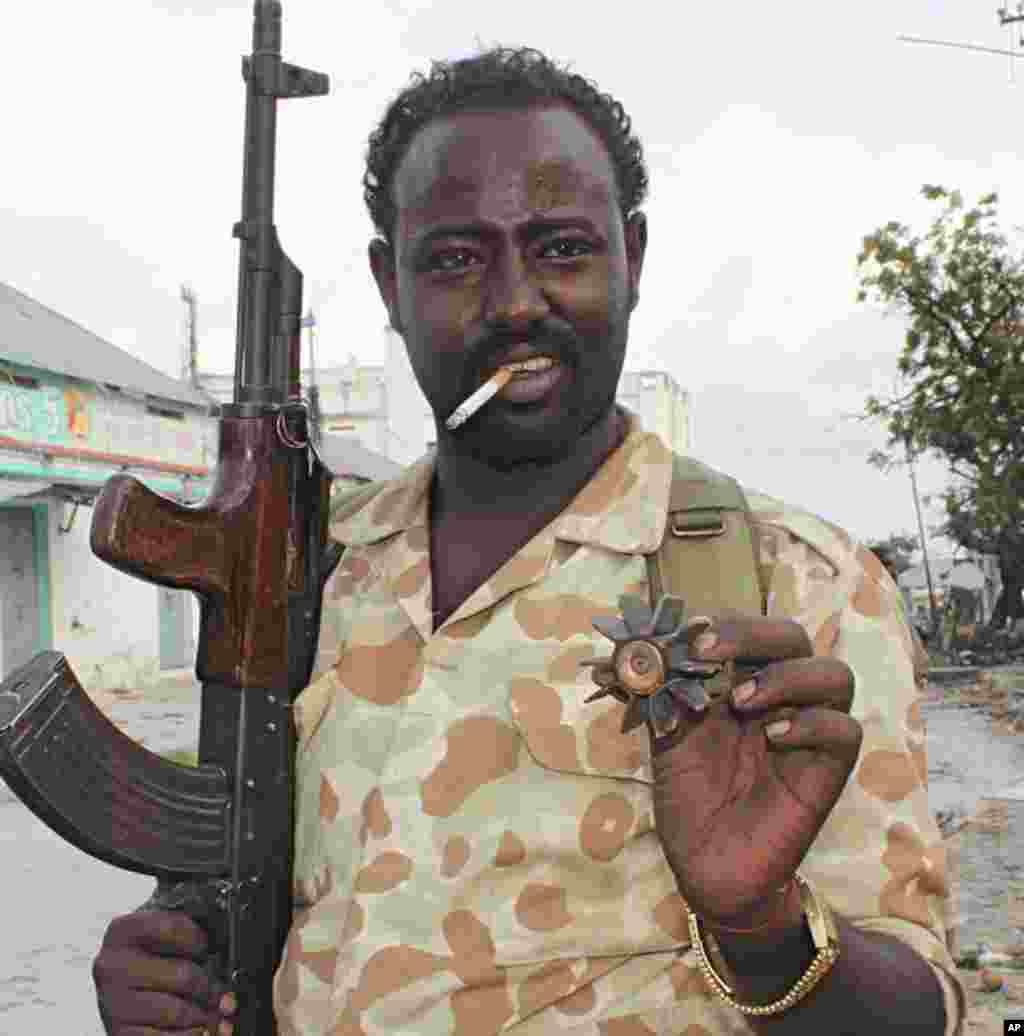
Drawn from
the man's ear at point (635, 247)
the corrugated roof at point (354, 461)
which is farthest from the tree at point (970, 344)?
the man's ear at point (635, 247)

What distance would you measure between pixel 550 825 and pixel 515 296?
2.08 ft

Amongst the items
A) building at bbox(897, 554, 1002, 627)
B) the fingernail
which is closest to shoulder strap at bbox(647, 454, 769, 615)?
the fingernail

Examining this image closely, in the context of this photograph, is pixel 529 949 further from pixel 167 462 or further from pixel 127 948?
pixel 167 462

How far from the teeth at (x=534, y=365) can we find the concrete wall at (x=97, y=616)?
46.8 ft

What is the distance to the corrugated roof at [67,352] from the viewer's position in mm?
14000

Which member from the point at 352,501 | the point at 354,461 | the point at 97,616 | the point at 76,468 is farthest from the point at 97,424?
the point at 352,501

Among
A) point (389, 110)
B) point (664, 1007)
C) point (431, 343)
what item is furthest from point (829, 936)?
point (389, 110)

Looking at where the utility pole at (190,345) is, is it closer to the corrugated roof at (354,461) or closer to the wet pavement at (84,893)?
the corrugated roof at (354,461)

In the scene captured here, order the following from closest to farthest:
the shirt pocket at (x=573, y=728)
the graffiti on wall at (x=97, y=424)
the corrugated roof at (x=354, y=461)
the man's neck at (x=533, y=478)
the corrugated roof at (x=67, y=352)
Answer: the shirt pocket at (x=573, y=728), the man's neck at (x=533, y=478), the graffiti on wall at (x=97, y=424), the corrugated roof at (x=67, y=352), the corrugated roof at (x=354, y=461)

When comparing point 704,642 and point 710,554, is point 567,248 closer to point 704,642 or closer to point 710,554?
point 710,554

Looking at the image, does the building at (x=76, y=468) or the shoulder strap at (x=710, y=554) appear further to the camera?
the building at (x=76, y=468)

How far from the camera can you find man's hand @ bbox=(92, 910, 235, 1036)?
5.35 feet

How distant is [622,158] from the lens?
1783 mm

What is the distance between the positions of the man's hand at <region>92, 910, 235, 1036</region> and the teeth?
0.84m
